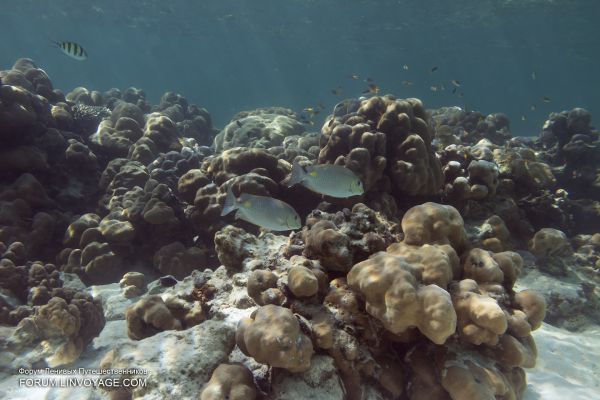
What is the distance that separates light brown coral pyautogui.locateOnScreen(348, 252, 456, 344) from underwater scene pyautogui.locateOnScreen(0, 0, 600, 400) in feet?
0.05

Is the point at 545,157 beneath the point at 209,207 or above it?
above

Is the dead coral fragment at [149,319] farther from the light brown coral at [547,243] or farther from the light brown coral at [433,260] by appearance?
the light brown coral at [547,243]

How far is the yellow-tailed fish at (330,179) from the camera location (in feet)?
12.9

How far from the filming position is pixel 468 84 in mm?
122438

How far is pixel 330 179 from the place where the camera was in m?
3.95

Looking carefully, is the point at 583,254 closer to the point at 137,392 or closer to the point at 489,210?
the point at 489,210

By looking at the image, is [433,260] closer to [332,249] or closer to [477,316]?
[477,316]

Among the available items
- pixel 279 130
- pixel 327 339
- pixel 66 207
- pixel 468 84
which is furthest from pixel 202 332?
pixel 468 84

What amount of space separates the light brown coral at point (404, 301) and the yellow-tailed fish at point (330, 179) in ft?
3.91

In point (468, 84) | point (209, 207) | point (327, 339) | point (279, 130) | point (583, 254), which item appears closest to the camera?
point (327, 339)

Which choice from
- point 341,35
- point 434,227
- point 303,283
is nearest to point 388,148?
point 434,227

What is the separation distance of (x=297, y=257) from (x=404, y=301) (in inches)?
49.1

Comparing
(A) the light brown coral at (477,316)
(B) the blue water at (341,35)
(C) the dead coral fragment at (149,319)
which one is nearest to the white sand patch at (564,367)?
(A) the light brown coral at (477,316)

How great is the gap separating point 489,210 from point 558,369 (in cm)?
291
